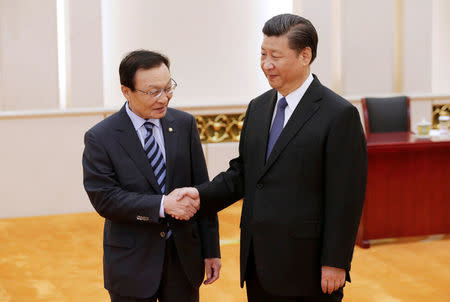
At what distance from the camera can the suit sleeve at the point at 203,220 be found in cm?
250

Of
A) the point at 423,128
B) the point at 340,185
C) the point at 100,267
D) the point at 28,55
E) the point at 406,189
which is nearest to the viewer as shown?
the point at 340,185

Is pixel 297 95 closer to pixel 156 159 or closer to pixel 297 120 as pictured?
pixel 297 120

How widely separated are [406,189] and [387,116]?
1357 millimetres

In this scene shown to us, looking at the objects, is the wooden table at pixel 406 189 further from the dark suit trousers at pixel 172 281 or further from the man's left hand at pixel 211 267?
the dark suit trousers at pixel 172 281

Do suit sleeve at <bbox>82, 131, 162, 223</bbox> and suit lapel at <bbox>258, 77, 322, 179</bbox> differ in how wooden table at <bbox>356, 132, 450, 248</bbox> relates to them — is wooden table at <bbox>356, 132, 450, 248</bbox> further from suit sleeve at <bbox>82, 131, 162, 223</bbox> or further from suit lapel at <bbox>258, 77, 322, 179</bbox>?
suit sleeve at <bbox>82, 131, 162, 223</bbox>

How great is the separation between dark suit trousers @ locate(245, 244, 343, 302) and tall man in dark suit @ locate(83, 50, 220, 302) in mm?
185

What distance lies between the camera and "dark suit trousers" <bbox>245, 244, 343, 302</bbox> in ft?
7.57

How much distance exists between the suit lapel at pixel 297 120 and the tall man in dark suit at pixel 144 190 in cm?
34

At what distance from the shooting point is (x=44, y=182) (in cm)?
669

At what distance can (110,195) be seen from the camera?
2.32m

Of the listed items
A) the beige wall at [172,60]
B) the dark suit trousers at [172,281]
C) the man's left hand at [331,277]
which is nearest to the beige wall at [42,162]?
the beige wall at [172,60]

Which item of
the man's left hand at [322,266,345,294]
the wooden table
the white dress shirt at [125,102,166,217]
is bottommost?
the wooden table

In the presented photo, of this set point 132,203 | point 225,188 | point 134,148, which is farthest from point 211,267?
point 134,148

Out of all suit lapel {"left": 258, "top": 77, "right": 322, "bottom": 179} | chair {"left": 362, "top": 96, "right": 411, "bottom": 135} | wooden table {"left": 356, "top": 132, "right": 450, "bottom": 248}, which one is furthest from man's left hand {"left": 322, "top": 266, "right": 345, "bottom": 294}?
chair {"left": 362, "top": 96, "right": 411, "bottom": 135}
